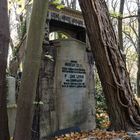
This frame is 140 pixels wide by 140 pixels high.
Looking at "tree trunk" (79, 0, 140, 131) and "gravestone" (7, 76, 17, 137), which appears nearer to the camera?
"tree trunk" (79, 0, 140, 131)

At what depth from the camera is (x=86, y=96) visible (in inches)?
385

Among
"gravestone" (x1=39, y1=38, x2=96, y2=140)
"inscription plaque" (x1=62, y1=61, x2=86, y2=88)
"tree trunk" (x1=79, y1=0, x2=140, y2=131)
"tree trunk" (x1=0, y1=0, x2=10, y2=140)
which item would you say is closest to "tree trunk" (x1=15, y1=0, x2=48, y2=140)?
"tree trunk" (x1=0, y1=0, x2=10, y2=140)

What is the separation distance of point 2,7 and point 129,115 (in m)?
3.24

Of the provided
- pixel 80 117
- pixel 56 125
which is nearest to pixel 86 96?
pixel 80 117

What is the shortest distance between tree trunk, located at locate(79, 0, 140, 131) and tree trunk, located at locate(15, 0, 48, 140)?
2414 millimetres

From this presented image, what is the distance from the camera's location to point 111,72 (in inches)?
262

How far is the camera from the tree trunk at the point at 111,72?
6.63m

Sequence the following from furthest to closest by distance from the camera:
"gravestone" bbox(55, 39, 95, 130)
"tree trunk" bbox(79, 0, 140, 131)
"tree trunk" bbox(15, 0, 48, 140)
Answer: "gravestone" bbox(55, 39, 95, 130), "tree trunk" bbox(79, 0, 140, 131), "tree trunk" bbox(15, 0, 48, 140)

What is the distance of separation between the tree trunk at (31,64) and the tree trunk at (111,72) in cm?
241

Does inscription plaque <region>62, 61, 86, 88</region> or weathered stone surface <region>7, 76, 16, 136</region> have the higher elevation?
inscription plaque <region>62, 61, 86, 88</region>

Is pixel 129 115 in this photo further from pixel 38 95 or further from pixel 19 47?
pixel 19 47

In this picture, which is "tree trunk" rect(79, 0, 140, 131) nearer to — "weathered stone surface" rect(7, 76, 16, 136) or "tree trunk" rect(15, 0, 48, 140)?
"tree trunk" rect(15, 0, 48, 140)

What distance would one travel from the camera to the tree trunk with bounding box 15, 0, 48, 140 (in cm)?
445

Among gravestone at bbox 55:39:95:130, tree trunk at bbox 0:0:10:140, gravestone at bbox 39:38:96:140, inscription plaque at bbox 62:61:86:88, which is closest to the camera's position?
tree trunk at bbox 0:0:10:140
